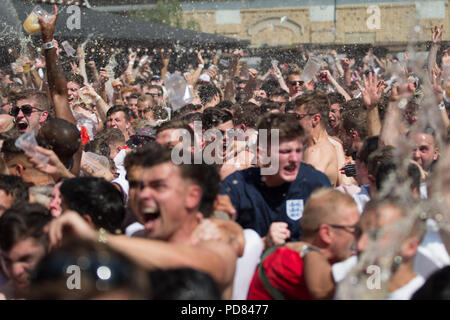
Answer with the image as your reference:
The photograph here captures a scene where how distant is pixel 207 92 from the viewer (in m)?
9.62

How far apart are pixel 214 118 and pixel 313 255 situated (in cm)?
281

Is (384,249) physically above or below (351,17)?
below

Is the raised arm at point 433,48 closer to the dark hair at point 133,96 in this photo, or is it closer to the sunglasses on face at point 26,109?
the sunglasses on face at point 26,109

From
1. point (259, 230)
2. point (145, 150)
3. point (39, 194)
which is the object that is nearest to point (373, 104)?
point (259, 230)

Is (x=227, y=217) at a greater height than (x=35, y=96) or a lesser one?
lesser

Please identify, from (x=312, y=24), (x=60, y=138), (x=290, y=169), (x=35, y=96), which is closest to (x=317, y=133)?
(x=290, y=169)

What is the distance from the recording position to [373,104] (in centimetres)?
530

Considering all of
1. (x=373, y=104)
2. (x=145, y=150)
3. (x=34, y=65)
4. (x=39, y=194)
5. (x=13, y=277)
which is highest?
(x=34, y=65)

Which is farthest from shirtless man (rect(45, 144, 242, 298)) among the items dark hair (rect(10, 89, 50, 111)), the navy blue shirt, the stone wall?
the stone wall

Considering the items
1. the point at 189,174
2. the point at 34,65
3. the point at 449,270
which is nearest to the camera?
the point at 449,270

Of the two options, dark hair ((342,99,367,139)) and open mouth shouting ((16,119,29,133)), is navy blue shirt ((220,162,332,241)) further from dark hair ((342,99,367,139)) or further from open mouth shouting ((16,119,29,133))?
open mouth shouting ((16,119,29,133))

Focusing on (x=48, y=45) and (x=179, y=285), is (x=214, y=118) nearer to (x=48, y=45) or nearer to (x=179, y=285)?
(x=48, y=45)

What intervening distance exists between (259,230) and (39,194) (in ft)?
4.43
